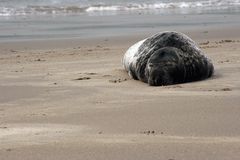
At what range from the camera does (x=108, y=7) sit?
25.8 meters

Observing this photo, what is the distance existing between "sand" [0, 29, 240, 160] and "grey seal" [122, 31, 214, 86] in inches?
6.2

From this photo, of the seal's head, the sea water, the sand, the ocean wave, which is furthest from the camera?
the ocean wave

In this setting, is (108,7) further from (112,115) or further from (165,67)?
(112,115)

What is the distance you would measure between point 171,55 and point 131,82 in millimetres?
618

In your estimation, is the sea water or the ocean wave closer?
the sea water

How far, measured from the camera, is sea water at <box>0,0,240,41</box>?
51.6ft

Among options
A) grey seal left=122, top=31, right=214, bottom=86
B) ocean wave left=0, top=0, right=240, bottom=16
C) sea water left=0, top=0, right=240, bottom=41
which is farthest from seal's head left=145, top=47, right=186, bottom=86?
ocean wave left=0, top=0, right=240, bottom=16

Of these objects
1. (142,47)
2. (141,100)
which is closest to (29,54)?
(142,47)

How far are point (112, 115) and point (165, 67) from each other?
1.97 m

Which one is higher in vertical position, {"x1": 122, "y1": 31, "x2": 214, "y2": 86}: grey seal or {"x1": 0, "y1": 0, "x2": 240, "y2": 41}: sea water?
{"x1": 122, "y1": 31, "x2": 214, "y2": 86}: grey seal

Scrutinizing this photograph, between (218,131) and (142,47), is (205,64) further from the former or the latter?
(218,131)

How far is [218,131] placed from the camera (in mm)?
4367

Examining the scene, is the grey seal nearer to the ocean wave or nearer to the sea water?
the sea water

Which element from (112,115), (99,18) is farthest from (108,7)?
(112,115)
